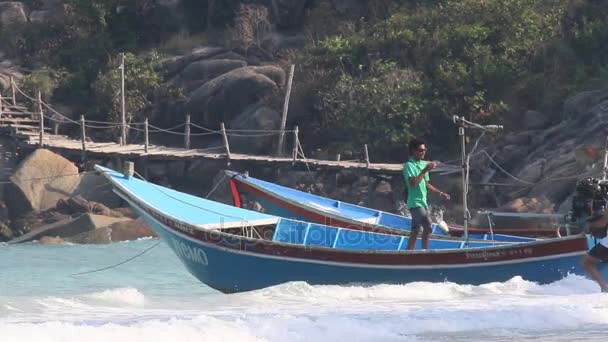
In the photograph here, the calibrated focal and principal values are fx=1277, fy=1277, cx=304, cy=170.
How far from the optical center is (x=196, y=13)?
134 feet

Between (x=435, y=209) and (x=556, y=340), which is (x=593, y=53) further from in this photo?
(x=556, y=340)

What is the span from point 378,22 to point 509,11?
4.35m

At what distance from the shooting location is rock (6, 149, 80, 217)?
30.3m

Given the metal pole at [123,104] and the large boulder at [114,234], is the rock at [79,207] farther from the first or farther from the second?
the metal pole at [123,104]

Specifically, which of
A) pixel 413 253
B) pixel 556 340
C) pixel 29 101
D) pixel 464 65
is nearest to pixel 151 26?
pixel 29 101

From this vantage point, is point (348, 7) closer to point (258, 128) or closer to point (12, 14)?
point (258, 128)

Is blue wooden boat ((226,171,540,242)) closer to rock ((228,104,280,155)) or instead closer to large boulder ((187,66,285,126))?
rock ((228,104,280,155))

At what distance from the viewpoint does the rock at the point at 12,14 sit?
40.8m

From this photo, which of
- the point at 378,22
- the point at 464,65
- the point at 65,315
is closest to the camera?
the point at 65,315

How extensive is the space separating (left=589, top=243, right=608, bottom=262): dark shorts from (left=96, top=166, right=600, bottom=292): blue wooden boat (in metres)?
0.59

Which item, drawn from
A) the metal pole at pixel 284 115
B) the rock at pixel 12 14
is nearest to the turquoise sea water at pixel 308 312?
the metal pole at pixel 284 115

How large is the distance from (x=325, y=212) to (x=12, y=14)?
80.6ft

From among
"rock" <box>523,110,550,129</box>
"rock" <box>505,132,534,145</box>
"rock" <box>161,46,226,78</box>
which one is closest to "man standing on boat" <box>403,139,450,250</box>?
"rock" <box>505,132,534,145</box>

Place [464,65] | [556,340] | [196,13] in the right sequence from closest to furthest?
[556,340] → [464,65] → [196,13]
